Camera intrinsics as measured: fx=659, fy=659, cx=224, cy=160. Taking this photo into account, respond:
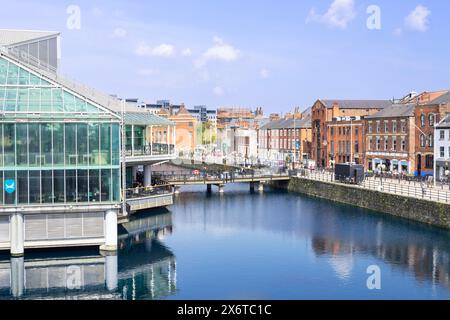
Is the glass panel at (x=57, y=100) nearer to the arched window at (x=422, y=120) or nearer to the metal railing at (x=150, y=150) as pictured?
the metal railing at (x=150, y=150)

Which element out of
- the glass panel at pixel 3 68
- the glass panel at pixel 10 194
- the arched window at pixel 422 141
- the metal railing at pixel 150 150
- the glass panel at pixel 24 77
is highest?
the glass panel at pixel 3 68

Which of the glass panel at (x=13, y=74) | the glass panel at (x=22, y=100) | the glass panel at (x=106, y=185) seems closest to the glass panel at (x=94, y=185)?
the glass panel at (x=106, y=185)

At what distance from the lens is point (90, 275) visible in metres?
38.4

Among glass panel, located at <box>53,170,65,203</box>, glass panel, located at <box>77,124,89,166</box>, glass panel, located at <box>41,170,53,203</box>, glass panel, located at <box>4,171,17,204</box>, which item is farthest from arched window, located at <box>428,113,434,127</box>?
glass panel, located at <box>4,171,17,204</box>

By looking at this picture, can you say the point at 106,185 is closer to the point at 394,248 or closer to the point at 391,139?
the point at 394,248

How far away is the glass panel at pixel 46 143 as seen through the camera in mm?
41469

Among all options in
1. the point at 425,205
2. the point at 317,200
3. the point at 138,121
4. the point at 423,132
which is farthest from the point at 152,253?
the point at 423,132

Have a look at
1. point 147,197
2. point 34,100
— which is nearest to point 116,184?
point 34,100

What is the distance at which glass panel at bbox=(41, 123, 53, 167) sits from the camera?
41.5 m

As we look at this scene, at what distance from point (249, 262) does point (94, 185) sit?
36.5 feet

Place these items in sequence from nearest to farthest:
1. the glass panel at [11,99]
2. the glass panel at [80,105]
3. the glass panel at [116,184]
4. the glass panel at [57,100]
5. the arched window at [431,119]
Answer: the glass panel at [11,99] → the glass panel at [57,100] → the glass panel at [80,105] → the glass panel at [116,184] → the arched window at [431,119]

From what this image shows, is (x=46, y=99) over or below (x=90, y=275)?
over

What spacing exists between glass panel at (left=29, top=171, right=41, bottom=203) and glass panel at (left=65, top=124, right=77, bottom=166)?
202 centimetres
